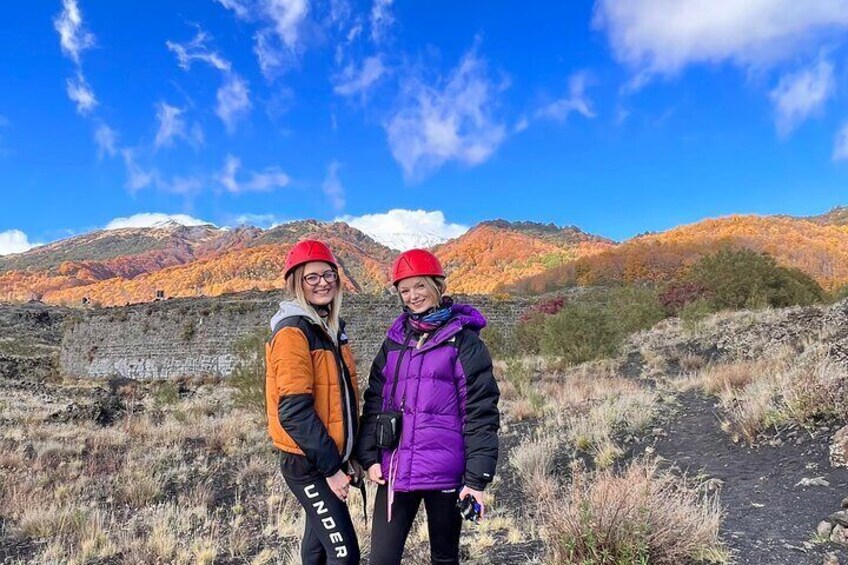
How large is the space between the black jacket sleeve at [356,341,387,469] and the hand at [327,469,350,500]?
0.42 feet

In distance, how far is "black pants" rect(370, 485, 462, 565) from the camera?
2211mm

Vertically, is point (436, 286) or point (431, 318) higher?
point (436, 286)

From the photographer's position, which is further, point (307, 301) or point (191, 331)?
point (191, 331)

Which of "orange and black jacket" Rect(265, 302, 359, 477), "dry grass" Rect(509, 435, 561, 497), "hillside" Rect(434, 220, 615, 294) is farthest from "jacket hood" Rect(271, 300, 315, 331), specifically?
"hillside" Rect(434, 220, 615, 294)

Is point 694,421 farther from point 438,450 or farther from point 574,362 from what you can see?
point 574,362

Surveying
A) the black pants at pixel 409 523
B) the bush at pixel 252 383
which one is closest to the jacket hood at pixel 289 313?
the black pants at pixel 409 523

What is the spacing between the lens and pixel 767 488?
3.82 m

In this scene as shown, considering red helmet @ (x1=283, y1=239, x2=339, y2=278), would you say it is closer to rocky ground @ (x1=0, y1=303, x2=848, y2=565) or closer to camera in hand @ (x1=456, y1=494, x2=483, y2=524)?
camera in hand @ (x1=456, y1=494, x2=483, y2=524)

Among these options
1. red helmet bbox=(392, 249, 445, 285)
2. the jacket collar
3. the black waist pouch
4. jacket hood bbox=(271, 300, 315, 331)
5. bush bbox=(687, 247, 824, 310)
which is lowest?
the black waist pouch

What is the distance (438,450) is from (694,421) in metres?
4.98

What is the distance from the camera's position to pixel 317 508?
223cm

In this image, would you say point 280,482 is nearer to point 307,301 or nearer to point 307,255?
point 307,301

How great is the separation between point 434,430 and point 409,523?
1.43 feet

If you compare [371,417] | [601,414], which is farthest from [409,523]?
[601,414]
